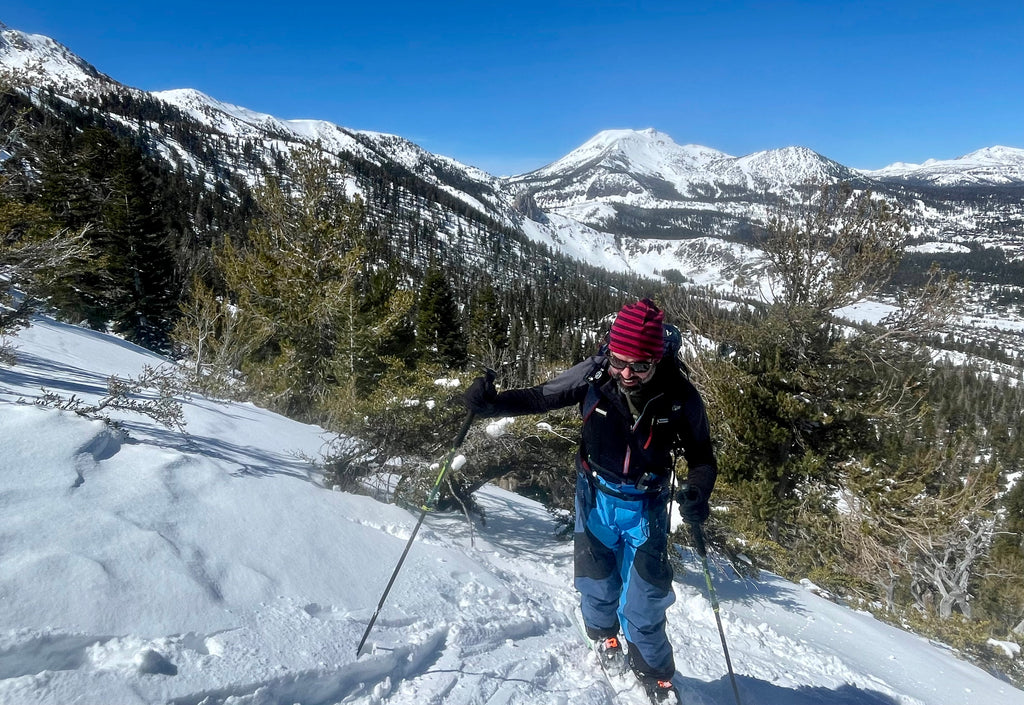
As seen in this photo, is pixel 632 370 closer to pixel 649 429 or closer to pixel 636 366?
pixel 636 366

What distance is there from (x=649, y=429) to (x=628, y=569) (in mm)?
937

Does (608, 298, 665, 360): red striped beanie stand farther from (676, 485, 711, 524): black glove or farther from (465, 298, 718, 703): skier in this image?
(676, 485, 711, 524): black glove

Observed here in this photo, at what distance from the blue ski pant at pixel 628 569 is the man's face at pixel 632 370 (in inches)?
25.7

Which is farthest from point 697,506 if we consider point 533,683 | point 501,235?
point 501,235

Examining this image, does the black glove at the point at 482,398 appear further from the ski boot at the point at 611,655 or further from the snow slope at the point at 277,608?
the ski boot at the point at 611,655

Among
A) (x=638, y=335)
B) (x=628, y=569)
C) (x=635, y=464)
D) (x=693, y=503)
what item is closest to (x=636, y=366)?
(x=638, y=335)

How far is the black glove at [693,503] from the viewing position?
3.09 metres

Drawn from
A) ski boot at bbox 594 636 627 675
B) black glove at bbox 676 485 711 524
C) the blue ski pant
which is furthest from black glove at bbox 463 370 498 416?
ski boot at bbox 594 636 627 675

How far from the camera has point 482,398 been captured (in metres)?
3.26

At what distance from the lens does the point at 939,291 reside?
38.7 feet

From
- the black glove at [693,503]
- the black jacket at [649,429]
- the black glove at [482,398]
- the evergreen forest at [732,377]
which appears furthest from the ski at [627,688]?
the evergreen forest at [732,377]

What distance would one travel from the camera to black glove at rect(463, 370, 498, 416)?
10.6 feet

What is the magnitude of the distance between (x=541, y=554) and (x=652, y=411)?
3205mm

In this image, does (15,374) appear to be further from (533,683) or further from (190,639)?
(533,683)
